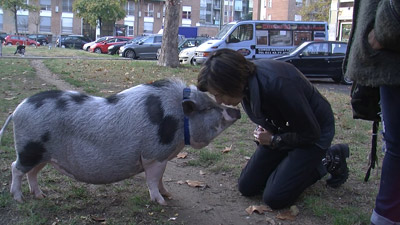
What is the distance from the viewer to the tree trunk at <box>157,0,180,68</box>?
14.8 meters

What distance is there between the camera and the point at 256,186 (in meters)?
3.85

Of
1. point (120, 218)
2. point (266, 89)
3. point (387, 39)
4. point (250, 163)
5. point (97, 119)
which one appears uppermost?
point (387, 39)

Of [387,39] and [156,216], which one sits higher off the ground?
[387,39]

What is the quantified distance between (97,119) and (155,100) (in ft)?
1.48

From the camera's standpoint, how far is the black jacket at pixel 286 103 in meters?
3.20

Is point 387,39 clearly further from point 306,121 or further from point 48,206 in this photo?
point 48,206

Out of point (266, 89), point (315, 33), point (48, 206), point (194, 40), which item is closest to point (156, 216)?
point (48, 206)

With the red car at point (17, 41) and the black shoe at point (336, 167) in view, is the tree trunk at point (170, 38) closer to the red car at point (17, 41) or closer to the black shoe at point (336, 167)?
the black shoe at point (336, 167)

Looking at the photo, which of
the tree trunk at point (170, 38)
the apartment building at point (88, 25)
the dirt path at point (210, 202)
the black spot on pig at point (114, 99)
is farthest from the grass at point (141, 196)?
the apartment building at point (88, 25)

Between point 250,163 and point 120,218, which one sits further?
point 250,163

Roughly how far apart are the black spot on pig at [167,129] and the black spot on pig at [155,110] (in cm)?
4

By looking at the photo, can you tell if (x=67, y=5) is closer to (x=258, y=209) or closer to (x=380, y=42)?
(x=258, y=209)

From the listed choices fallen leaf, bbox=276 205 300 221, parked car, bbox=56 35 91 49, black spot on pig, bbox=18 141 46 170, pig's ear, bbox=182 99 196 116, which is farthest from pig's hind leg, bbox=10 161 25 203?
parked car, bbox=56 35 91 49

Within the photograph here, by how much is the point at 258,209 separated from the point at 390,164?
1.37m
